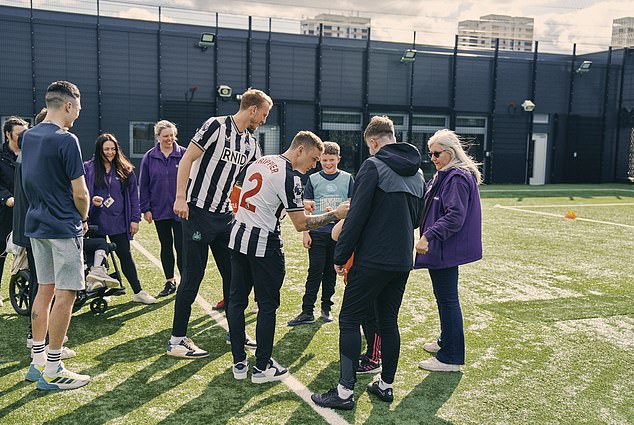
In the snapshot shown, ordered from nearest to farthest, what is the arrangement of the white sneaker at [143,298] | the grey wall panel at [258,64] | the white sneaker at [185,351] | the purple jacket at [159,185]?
the white sneaker at [185,351], the white sneaker at [143,298], the purple jacket at [159,185], the grey wall panel at [258,64]

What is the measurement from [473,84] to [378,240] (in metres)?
23.5

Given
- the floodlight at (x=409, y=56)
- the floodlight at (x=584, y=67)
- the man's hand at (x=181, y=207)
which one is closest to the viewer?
the man's hand at (x=181, y=207)

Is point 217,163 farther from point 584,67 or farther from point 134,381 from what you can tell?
point 584,67

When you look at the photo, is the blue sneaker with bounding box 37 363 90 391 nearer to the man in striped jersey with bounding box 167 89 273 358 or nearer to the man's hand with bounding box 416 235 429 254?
the man in striped jersey with bounding box 167 89 273 358

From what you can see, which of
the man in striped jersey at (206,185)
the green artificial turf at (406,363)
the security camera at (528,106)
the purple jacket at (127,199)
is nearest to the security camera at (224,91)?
the security camera at (528,106)

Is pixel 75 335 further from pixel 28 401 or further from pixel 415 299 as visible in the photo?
pixel 415 299

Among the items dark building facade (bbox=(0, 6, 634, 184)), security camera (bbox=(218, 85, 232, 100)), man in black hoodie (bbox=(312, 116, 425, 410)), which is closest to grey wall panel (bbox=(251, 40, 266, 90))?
dark building facade (bbox=(0, 6, 634, 184))

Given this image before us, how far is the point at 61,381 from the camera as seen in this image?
13.6 ft

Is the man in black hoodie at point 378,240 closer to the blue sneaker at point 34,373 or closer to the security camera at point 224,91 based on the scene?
the blue sneaker at point 34,373

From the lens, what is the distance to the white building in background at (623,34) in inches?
1088

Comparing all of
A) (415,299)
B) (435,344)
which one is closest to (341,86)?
(415,299)

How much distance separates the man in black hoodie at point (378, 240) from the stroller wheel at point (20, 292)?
344cm

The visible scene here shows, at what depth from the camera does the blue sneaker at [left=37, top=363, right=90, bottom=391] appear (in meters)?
4.11

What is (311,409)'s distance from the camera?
3.90 metres
